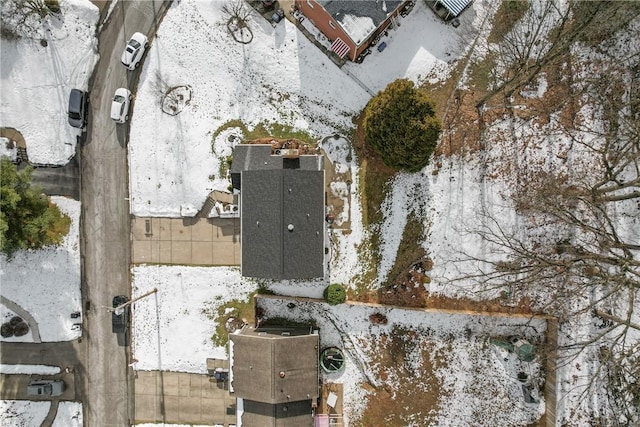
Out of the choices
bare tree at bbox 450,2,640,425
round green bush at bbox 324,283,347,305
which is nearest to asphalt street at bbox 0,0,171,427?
round green bush at bbox 324,283,347,305

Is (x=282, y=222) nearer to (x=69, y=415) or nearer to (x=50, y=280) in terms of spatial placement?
(x=50, y=280)

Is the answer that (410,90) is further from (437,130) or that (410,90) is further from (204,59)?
(204,59)

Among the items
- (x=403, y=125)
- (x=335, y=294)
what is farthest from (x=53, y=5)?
(x=335, y=294)

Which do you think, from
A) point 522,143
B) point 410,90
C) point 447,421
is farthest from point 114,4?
point 447,421

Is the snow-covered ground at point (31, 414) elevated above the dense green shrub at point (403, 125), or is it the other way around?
the dense green shrub at point (403, 125)

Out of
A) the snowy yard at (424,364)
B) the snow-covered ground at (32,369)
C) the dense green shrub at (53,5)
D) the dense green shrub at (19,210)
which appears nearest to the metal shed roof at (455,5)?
the snowy yard at (424,364)

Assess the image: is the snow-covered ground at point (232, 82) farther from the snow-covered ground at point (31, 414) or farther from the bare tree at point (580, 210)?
the snow-covered ground at point (31, 414)
